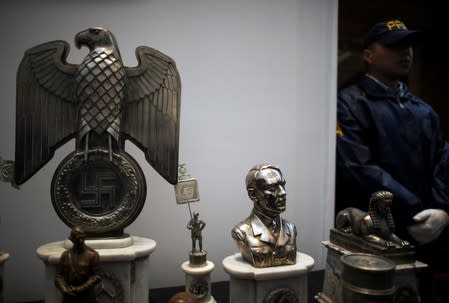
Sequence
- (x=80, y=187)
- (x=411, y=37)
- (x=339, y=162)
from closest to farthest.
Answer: (x=80, y=187)
(x=411, y=37)
(x=339, y=162)

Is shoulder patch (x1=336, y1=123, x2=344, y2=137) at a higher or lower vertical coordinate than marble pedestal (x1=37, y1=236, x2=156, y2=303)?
higher

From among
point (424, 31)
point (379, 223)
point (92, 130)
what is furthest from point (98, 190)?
point (424, 31)

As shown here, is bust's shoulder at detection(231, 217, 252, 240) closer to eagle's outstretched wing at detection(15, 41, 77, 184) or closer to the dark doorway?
eagle's outstretched wing at detection(15, 41, 77, 184)

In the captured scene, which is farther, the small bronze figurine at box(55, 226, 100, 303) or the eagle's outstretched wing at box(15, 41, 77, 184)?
the eagle's outstretched wing at box(15, 41, 77, 184)

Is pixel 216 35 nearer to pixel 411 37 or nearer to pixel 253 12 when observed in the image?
pixel 253 12

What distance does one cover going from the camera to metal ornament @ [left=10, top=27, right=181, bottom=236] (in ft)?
5.89

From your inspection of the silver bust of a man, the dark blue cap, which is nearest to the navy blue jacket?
the dark blue cap

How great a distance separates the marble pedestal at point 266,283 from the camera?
1.65 m

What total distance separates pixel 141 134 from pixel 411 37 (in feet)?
5.60

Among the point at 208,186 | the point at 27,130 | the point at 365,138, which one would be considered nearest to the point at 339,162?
the point at 365,138

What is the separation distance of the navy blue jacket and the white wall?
0.14 meters

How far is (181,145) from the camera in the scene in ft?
7.86

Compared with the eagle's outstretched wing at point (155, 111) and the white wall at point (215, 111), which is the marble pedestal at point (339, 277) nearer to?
the white wall at point (215, 111)

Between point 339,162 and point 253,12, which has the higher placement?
point 253,12
